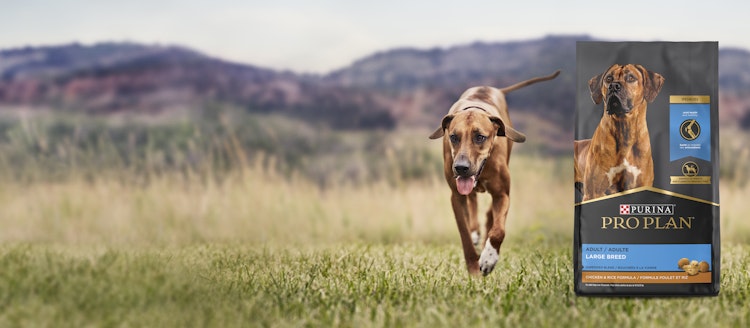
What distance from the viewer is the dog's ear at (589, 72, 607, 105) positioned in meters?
4.47

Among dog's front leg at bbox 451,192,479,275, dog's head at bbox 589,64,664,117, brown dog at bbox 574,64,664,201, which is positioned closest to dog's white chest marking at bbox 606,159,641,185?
brown dog at bbox 574,64,664,201

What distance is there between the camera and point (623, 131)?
175 inches

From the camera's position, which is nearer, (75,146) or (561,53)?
(75,146)

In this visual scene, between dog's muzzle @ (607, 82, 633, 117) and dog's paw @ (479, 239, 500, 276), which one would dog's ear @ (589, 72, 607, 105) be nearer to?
dog's muzzle @ (607, 82, 633, 117)

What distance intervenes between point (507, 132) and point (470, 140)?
10.2 inches

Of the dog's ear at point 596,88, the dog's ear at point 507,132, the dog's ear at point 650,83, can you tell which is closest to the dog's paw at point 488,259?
the dog's ear at point 507,132

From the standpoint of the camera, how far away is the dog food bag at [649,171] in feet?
14.7

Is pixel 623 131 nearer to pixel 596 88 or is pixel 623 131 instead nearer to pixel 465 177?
pixel 596 88

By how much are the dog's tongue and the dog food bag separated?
26.3 inches

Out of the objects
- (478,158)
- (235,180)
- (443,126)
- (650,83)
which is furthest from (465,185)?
(235,180)

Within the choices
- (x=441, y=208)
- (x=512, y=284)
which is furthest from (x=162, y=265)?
(x=441, y=208)

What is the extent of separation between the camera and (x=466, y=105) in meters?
5.01

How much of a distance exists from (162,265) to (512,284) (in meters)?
2.13

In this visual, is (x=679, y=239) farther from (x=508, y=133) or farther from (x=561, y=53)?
(x=561, y=53)
